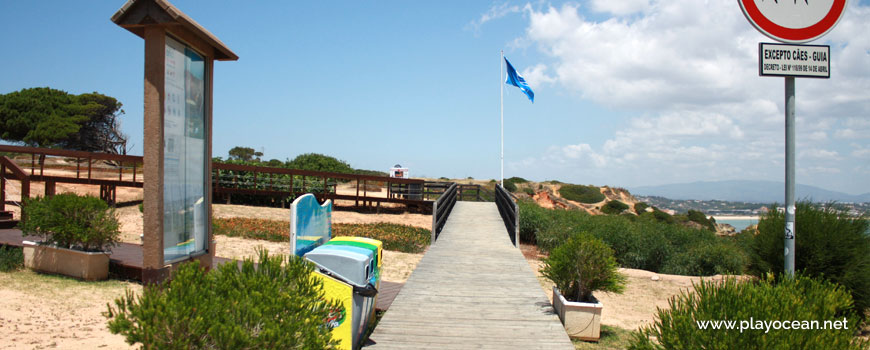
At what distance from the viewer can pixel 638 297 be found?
1011cm

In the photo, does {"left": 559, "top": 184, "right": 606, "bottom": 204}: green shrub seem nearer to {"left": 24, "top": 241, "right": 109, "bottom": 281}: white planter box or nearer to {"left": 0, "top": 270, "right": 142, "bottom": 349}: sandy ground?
{"left": 24, "top": 241, "right": 109, "bottom": 281}: white planter box

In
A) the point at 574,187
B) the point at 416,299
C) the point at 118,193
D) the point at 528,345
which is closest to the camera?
the point at 528,345

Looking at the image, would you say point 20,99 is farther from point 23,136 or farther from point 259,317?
point 259,317

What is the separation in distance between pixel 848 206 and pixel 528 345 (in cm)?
684

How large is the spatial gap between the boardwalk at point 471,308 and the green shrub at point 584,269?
0.46m

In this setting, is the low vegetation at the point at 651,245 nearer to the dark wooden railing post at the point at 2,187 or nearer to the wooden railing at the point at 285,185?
the wooden railing at the point at 285,185

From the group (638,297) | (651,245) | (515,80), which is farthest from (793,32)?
(515,80)

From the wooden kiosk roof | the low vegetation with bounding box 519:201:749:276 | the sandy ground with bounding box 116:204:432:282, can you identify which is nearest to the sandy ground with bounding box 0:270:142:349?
the sandy ground with bounding box 116:204:432:282

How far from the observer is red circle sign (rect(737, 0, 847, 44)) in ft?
12.2

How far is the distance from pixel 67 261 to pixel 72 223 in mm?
549

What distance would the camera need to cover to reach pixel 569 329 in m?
6.25

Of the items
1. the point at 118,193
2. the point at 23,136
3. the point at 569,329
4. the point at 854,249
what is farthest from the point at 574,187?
the point at 23,136

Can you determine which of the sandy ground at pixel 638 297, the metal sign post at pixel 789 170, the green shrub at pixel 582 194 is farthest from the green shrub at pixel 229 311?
the green shrub at pixel 582 194

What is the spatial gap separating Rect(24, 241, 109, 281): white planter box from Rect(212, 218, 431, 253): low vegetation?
5.30 m
